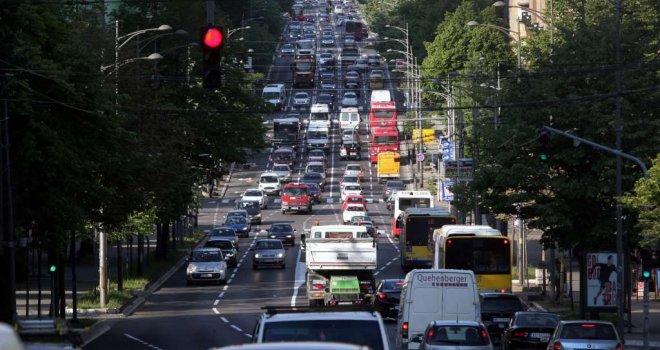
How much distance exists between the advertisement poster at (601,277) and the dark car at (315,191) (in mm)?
59886

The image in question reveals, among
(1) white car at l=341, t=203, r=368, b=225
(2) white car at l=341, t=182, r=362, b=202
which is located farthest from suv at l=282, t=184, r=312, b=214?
(1) white car at l=341, t=203, r=368, b=225

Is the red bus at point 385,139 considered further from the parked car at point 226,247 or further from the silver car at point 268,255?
the silver car at point 268,255

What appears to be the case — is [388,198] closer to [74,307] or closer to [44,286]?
[44,286]

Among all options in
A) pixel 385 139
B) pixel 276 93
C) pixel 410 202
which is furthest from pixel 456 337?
pixel 276 93

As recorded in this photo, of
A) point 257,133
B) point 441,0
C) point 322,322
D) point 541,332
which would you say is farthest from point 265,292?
point 441,0

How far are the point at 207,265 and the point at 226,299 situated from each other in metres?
6.24

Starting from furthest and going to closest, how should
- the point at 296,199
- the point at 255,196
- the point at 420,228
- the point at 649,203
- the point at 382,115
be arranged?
the point at 382,115 → the point at 255,196 → the point at 296,199 → the point at 420,228 → the point at 649,203

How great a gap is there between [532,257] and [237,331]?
34235 millimetres

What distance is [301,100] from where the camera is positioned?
462 ft

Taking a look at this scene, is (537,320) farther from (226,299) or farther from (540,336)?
(226,299)

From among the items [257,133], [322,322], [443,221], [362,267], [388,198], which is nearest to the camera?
[322,322]

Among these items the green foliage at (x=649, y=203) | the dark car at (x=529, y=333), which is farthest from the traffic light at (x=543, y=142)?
the dark car at (x=529, y=333)

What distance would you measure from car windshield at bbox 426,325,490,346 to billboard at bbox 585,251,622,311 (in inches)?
472

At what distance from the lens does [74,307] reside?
45.2 meters
